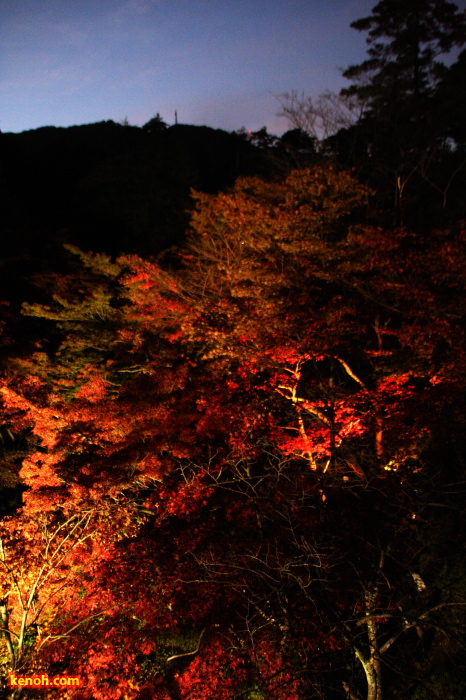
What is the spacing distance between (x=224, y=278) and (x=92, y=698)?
453 inches

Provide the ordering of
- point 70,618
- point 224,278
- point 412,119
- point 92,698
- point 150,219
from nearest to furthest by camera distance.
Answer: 1. point 92,698
2. point 70,618
3. point 224,278
4. point 412,119
5. point 150,219

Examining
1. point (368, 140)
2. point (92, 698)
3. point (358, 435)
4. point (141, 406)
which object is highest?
point (368, 140)

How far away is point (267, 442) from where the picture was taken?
1114cm

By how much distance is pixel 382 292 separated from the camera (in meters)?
11.0

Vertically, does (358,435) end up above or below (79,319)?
below

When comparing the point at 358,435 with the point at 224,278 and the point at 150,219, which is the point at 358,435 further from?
the point at 150,219

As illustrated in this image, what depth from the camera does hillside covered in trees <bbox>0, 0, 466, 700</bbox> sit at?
8.52m

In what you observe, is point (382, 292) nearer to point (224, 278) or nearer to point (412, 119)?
point (224, 278)

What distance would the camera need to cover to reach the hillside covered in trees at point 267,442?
852cm

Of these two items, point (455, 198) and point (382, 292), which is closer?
point (382, 292)

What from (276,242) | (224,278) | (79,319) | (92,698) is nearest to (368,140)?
(276,242)

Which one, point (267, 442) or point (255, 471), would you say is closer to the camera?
point (267, 442)

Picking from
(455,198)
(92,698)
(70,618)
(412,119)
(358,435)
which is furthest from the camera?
(412,119)

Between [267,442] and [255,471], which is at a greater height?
[267,442]
